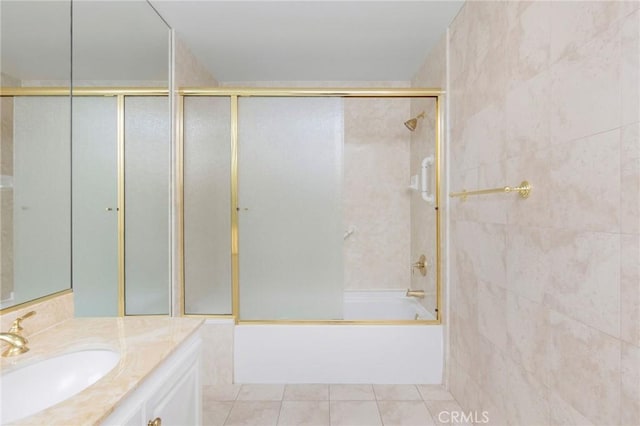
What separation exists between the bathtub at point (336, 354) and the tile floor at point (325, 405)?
0.19ft

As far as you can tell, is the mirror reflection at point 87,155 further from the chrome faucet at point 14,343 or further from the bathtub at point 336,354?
the bathtub at point 336,354

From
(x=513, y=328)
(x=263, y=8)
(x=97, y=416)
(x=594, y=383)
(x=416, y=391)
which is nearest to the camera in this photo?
(x=97, y=416)

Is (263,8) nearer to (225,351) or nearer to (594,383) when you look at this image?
(225,351)

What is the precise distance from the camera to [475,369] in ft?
6.16

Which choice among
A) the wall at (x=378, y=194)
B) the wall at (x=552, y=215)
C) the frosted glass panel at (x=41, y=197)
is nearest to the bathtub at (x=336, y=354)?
the wall at (x=552, y=215)

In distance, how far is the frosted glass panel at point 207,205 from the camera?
92.2 inches

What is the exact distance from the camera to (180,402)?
1.16 metres

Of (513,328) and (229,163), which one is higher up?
(229,163)

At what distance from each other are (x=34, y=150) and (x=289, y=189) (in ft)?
4.43

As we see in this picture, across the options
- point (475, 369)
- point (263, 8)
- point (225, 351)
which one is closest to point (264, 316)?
point (225, 351)

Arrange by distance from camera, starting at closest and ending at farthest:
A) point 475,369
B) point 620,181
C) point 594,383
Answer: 1. point 620,181
2. point 594,383
3. point 475,369

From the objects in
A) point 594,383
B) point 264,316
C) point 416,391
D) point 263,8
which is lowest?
point 416,391

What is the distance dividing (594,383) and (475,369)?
87 cm

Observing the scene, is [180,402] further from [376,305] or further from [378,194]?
[378,194]
